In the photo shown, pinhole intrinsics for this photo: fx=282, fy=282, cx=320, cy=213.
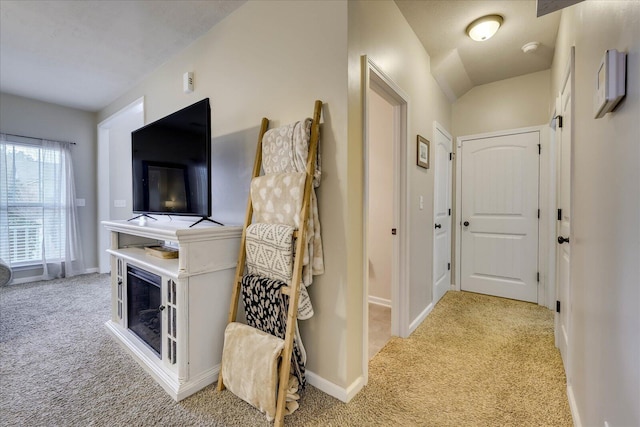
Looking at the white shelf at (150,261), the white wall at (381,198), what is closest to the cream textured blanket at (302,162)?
the white shelf at (150,261)

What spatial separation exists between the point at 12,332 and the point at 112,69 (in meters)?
2.56

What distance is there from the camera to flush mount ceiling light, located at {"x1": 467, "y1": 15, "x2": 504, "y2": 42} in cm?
216

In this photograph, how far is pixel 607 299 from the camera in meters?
0.97

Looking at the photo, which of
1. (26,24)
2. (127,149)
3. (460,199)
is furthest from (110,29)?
(460,199)

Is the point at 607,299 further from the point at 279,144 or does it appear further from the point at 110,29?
the point at 110,29

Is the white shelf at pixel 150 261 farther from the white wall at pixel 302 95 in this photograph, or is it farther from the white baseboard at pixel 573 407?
the white baseboard at pixel 573 407

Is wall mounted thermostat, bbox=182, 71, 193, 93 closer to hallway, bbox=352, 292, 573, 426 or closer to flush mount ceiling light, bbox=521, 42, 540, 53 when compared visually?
hallway, bbox=352, 292, 573, 426

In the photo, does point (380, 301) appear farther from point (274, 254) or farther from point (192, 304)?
point (192, 304)

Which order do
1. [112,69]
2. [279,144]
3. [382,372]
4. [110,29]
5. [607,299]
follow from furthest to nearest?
1. [112,69]
2. [110,29]
3. [382,372]
4. [279,144]
5. [607,299]

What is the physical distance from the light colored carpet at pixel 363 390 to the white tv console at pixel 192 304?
92mm

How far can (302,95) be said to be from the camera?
167 centimetres

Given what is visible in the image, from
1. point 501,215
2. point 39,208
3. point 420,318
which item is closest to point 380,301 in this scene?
point 420,318

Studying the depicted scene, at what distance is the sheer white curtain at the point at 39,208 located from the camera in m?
3.57

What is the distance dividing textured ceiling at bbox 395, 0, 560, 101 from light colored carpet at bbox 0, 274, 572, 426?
250 centimetres
